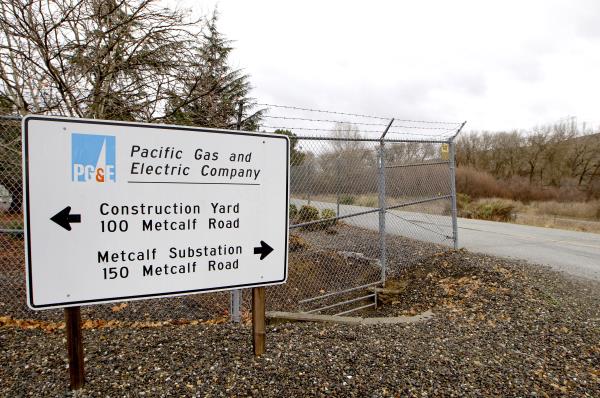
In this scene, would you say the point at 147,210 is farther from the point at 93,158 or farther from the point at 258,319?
the point at 258,319

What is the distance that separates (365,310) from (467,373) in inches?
116

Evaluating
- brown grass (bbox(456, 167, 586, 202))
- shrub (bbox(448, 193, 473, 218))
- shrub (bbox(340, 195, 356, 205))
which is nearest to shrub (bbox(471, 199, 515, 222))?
shrub (bbox(448, 193, 473, 218))

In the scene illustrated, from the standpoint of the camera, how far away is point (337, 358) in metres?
2.89

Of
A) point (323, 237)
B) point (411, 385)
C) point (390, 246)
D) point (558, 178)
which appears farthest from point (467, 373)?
point (558, 178)

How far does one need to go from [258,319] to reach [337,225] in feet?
18.2

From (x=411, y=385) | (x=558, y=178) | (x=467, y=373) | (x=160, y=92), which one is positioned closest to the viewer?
(x=411, y=385)

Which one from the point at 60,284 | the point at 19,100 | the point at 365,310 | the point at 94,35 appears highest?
the point at 94,35

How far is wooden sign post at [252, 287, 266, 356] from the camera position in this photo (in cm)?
271

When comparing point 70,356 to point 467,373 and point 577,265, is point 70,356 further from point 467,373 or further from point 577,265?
point 577,265

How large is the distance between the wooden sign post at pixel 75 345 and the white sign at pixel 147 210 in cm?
18

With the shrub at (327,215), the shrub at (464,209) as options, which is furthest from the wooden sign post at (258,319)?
the shrub at (464,209)

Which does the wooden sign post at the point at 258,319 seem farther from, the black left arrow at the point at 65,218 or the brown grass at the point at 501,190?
the brown grass at the point at 501,190

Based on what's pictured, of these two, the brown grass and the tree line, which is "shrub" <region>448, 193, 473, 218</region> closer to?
the brown grass

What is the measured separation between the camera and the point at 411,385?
2605mm
